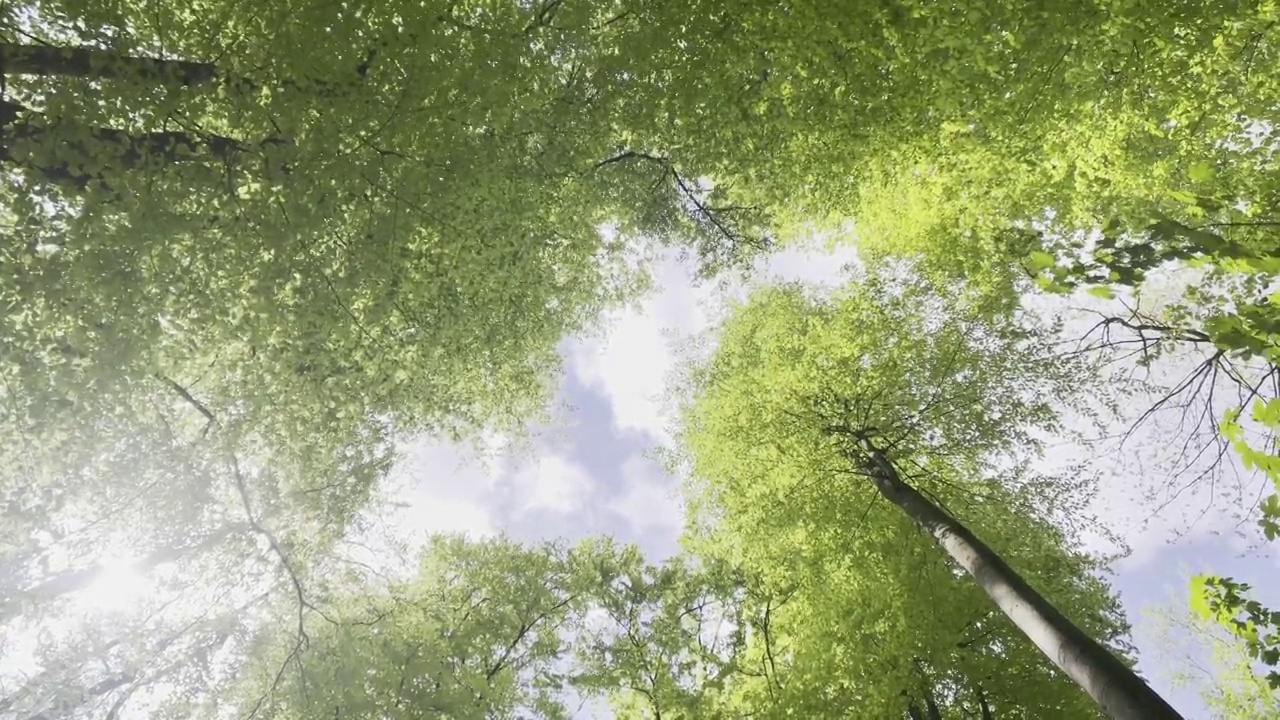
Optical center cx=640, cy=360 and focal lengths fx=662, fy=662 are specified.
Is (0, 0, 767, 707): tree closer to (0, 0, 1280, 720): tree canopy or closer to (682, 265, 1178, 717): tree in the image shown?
(0, 0, 1280, 720): tree canopy

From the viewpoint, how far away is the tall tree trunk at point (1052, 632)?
452 centimetres

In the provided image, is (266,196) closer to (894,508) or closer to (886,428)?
(886,428)

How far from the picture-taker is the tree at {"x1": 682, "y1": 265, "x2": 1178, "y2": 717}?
9.70 m

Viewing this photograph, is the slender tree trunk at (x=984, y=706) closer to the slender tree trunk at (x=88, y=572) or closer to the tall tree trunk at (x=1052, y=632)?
the tall tree trunk at (x=1052, y=632)

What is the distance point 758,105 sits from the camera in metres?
6.33

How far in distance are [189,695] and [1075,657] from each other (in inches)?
549

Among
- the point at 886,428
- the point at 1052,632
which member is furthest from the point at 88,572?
the point at 1052,632

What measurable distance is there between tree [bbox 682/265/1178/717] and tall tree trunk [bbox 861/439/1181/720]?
3.37 ft

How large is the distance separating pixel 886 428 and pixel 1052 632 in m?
4.41

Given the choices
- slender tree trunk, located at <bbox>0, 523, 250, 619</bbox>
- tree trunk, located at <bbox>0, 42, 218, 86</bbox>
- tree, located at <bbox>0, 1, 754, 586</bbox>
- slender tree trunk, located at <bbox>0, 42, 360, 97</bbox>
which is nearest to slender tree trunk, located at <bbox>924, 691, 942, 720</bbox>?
tree, located at <bbox>0, 1, 754, 586</bbox>

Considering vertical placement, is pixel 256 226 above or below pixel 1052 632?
above

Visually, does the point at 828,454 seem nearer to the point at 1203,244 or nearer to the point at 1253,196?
the point at 1253,196

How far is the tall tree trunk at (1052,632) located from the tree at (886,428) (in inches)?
40.5

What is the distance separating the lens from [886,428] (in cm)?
972
